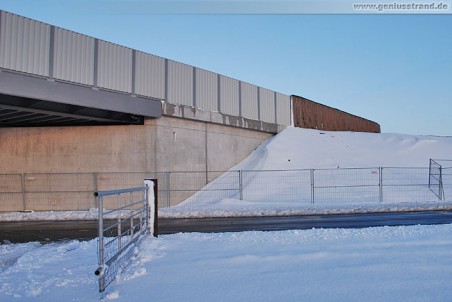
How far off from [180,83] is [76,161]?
632 centimetres

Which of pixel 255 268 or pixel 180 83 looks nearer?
pixel 255 268

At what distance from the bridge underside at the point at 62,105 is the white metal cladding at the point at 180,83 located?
1.46 meters

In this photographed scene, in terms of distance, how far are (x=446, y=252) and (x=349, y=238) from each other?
85.4 inches

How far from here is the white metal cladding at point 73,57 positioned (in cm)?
1802

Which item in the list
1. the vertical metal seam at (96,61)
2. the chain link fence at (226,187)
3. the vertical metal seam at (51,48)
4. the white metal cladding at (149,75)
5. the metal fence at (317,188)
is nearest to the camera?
the vertical metal seam at (51,48)

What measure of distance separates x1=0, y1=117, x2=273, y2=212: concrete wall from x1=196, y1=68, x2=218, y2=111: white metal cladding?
2712 millimetres

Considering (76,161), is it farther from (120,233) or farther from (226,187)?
(120,233)

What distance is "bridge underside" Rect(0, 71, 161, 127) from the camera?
1656 centimetres

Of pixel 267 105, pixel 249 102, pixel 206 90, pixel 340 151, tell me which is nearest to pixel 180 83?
pixel 206 90

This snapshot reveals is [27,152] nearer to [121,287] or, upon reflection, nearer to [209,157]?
[209,157]

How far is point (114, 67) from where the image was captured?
20250 millimetres

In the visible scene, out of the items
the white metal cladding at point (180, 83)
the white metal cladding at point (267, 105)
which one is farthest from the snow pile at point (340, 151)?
the white metal cladding at point (180, 83)

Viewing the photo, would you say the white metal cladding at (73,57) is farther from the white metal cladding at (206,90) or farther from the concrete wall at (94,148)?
the white metal cladding at (206,90)

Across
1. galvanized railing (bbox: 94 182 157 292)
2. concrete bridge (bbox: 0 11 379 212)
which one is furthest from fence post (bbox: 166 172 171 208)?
galvanized railing (bbox: 94 182 157 292)
